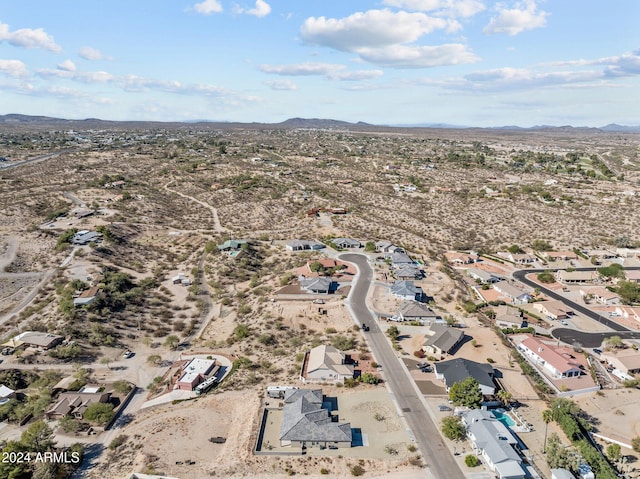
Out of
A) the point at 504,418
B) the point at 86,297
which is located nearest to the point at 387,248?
the point at 504,418

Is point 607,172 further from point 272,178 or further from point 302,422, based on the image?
point 302,422

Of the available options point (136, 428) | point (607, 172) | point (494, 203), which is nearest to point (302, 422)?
point (136, 428)

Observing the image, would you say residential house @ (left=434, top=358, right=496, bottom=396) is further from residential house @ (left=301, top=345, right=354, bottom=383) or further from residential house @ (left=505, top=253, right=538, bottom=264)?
residential house @ (left=505, top=253, right=538, bottom=264)

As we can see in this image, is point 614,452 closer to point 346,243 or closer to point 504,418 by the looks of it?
point 504,418

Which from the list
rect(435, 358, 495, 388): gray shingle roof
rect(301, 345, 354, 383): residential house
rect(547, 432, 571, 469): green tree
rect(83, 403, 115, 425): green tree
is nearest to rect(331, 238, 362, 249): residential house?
rect(301, 345, 354, 383): residential house

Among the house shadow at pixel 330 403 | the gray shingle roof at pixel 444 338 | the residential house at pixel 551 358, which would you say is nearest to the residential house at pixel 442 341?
the gray shingle roof at pixel 444 338
